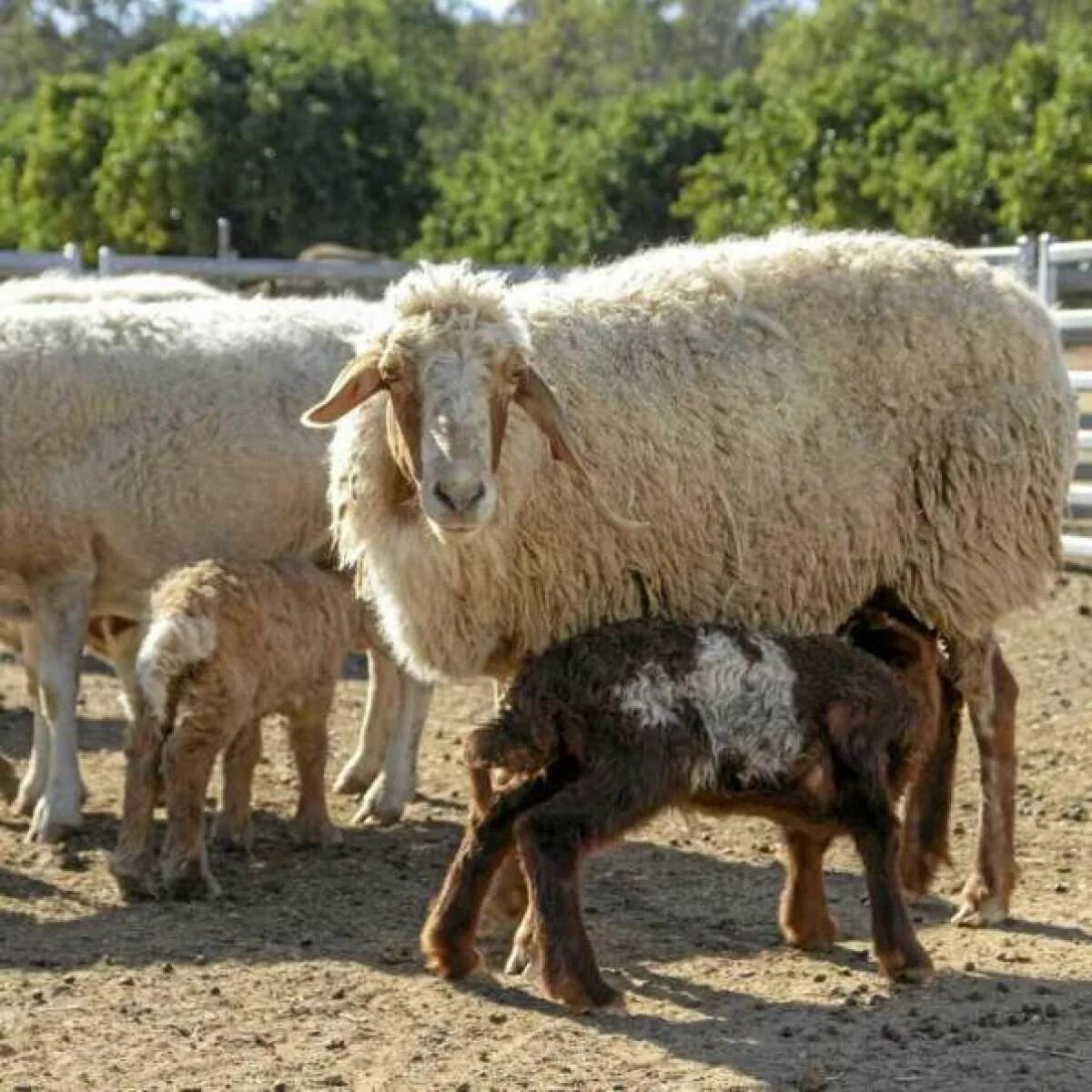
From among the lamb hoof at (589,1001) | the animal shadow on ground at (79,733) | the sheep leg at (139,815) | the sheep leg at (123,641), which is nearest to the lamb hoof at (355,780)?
the sheep leg at (123,641)

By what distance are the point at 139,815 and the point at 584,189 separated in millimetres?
27773

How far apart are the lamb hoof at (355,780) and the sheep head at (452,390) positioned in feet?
10.7

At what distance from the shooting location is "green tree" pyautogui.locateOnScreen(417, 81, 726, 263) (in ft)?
112

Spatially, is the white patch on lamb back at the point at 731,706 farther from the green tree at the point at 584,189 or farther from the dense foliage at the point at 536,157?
the green tree at the point at 584,189

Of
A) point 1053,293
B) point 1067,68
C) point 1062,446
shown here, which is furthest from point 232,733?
point 1067,68

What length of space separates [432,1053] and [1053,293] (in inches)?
368

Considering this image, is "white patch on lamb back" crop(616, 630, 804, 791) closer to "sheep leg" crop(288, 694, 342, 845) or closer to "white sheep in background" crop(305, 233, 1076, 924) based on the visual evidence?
"white sheep in background" crop(305, 233, 1076, 924)

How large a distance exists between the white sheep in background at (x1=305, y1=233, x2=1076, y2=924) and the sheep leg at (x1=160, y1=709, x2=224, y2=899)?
102 cm

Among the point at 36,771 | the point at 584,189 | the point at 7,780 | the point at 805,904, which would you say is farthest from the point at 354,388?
the point at 584,189

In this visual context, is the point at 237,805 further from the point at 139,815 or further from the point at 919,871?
the point at 919,871

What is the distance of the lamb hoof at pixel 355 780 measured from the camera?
9.59 metres

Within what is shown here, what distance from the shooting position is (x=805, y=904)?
22.1 ft

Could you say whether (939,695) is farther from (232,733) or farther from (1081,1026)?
(232,733)

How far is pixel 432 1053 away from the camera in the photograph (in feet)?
18.7
